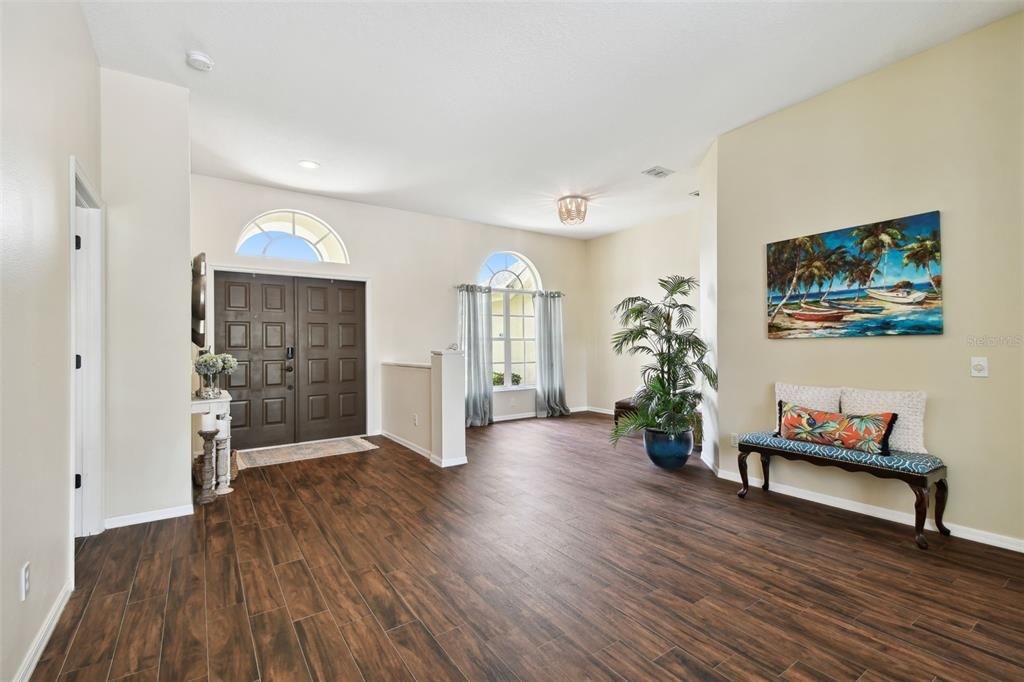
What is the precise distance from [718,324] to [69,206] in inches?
173

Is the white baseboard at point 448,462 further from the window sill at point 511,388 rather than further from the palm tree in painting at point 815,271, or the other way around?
the palm tree in painting at point 815,271

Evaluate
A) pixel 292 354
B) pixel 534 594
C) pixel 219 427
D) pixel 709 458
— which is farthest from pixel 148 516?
pixel 709 458

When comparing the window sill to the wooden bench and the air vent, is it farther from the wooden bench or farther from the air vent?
the wooden bench

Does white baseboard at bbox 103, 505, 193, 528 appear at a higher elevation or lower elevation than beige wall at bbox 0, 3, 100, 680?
lower

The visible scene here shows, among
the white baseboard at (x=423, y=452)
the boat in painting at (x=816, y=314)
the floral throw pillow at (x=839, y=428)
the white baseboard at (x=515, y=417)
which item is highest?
the boat in painting at (x=816, y=314)

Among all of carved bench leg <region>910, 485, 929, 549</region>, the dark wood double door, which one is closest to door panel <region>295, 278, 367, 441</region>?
the dark wood double door

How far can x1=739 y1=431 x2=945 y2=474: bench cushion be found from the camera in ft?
8.88

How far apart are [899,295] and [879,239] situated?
40cm

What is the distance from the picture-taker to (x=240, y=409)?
5.23 m

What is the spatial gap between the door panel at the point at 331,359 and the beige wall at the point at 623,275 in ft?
12.8

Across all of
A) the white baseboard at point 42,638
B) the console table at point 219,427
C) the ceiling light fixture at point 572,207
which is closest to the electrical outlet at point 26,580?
the white baseboard at point 42,638

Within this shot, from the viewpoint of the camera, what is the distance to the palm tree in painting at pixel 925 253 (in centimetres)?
292

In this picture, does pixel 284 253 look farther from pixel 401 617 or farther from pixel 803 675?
pixel 803 675

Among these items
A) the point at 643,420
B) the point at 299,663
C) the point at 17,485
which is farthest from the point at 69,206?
the point at 643,420
